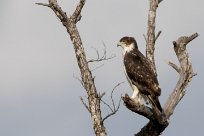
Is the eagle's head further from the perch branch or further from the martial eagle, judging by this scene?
the perch branch

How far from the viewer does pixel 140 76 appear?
20.3 m

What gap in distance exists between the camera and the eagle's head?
21.5m

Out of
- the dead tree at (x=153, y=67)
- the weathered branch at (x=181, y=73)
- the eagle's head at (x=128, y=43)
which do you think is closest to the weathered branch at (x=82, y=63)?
the dead tree at (x=153, y=67)

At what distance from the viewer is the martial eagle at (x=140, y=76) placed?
19.8 m

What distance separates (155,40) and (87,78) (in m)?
2.28

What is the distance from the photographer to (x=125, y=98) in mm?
18406

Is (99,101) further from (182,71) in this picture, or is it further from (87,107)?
(182,71)

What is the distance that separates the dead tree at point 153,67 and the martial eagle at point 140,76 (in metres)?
0.45

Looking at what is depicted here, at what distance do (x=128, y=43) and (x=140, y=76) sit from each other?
63.2 inches

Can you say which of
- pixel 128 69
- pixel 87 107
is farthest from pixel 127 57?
pixel 87 107

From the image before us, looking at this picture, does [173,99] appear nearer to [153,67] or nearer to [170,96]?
[170,96]

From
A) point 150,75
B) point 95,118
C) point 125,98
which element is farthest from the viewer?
point 95,118

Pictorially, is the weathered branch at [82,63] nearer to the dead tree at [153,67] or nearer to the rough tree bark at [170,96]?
the dead tree at [153,67]

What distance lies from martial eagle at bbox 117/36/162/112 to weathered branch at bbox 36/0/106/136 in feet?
4.21
